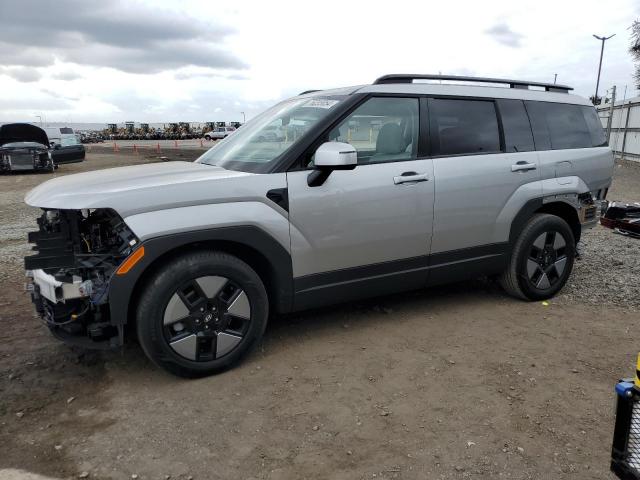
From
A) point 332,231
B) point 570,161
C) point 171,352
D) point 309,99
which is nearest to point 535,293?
point 570,161

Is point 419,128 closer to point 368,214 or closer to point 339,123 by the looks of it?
point 339,123

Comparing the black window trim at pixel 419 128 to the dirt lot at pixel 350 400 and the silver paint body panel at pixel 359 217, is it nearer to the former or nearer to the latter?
the silver paint body panel at pixel 359 217

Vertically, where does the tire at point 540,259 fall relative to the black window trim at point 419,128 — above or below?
below

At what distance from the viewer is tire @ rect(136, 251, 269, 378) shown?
→ 3137mm

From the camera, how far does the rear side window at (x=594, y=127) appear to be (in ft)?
16.6

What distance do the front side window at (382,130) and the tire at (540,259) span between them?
1417 mm

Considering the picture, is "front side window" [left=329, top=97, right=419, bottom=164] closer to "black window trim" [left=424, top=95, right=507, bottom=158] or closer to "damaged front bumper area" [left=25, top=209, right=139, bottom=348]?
"black window trim" [left=424, top=95, right=507, bottom=158]

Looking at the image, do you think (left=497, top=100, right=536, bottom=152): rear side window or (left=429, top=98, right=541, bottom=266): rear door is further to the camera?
(left=497, top=100, right=536, bottom=152): rear side window

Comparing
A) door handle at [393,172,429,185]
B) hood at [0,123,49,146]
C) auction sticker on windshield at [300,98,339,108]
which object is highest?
auction sticker on windshield at [300,98,339,108]

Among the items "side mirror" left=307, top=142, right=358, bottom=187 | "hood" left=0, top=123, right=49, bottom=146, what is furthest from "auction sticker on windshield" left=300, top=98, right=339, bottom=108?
"hood" left=0, top=123, right=49, bottom=146

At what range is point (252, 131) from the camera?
427cm

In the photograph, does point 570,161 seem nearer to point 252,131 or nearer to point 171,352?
point 252,131

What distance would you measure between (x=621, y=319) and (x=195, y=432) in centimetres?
361

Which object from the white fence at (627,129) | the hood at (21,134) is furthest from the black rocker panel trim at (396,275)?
the hood at (21,134)
